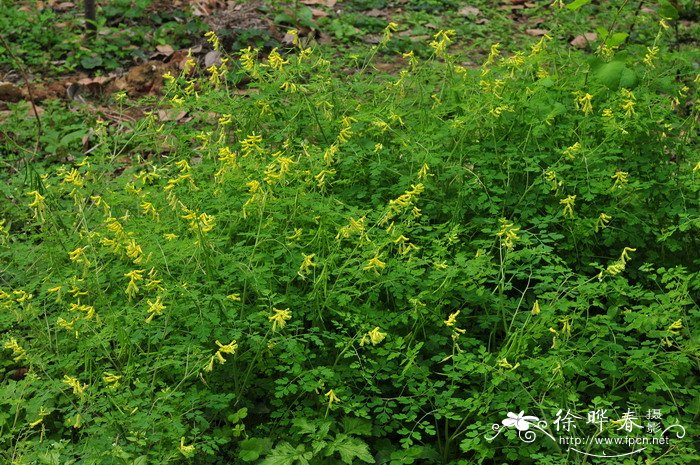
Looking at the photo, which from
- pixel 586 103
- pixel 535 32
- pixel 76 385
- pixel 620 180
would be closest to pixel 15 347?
pixel 76 385

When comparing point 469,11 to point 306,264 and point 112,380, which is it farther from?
point 112,380

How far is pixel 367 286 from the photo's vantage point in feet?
11.0

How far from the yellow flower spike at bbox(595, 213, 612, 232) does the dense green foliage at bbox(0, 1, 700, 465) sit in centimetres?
4

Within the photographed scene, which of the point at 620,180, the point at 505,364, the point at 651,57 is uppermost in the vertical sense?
the point at 651,57

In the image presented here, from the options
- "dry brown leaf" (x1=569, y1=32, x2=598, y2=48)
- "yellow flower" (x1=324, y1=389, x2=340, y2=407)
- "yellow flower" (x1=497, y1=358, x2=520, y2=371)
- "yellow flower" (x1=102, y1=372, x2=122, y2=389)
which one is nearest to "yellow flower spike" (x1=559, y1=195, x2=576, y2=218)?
"yellow flower" (x1=497, y1=358, x2=520, y2=371)

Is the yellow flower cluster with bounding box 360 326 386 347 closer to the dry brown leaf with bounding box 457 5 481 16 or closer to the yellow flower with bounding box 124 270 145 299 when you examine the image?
the yellow flower with bounding box 124 270 145 299

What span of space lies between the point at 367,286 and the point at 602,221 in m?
1.14

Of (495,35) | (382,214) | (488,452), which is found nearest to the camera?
(488,452)

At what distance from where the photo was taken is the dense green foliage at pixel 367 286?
A: 9.87ft

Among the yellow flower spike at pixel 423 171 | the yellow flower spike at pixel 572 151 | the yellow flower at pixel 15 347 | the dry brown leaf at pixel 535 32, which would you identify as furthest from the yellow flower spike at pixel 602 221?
the dry brown leaf at pixel 535 32

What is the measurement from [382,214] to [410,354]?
2.29ft

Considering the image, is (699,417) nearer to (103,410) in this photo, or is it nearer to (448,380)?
(448,380)

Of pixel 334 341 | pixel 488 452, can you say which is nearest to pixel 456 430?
pixel 488 452

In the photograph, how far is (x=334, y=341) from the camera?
10.8 ft
